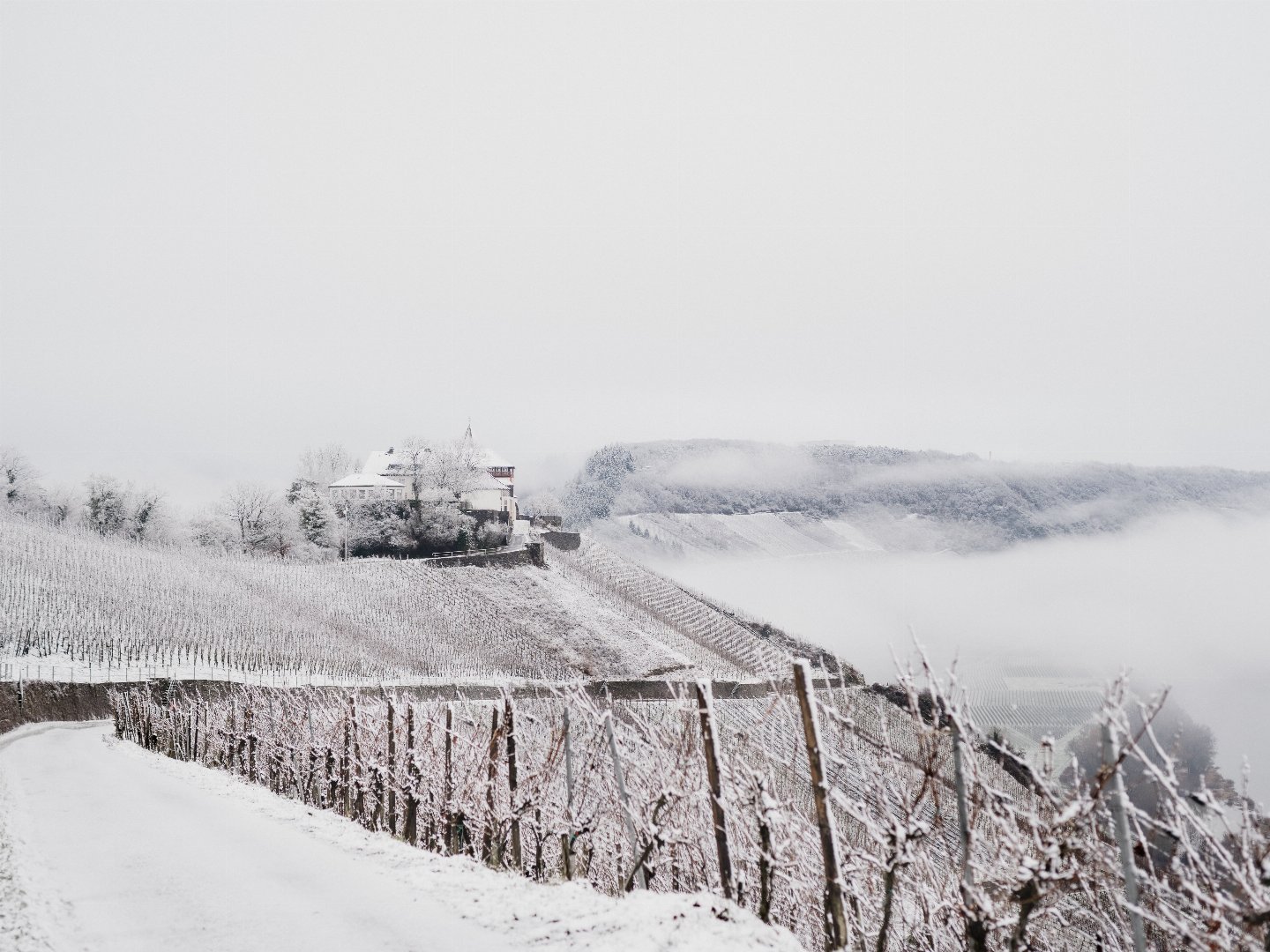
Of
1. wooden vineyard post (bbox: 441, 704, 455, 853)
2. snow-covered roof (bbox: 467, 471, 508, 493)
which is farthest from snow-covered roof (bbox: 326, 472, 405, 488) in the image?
wooden vineyard post (bbox: 441, 704, 455, 853)

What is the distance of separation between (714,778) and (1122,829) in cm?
293

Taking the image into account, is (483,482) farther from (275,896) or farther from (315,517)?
(275,896)

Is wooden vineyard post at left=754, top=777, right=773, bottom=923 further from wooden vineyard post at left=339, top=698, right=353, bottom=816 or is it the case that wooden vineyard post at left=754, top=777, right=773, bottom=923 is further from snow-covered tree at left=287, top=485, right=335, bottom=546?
snow-covered tree at left=287, top=485, right=335, bottom=546

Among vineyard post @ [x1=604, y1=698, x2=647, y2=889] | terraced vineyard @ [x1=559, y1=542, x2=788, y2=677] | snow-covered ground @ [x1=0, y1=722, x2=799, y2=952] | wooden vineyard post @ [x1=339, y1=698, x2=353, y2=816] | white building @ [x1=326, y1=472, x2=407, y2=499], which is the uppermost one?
white building @ [x1=326, y1=472, x2=407, y2=499]

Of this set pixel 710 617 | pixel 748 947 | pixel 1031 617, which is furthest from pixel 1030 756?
pixel 1031 617

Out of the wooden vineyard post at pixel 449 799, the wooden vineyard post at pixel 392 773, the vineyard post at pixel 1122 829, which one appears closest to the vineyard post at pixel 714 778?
the vineyard post at pixel 1122 829

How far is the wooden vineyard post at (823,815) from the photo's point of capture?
483 cm

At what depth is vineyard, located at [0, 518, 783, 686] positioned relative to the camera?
1256 inches

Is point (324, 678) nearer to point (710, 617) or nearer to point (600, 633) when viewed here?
point (600, 633)

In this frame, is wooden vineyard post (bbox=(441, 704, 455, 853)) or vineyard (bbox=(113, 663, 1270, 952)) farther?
wooden vineyard post (bbox=(441, 704, 455, 853))

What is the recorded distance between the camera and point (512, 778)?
8.80 m

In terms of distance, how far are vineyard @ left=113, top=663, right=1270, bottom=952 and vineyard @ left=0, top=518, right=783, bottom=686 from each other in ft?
57.1

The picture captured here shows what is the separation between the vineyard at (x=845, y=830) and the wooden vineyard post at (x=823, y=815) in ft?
0.04

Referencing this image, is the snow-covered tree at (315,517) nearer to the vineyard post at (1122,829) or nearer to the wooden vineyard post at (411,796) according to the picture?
the wooden vineyard post at (411,796)
